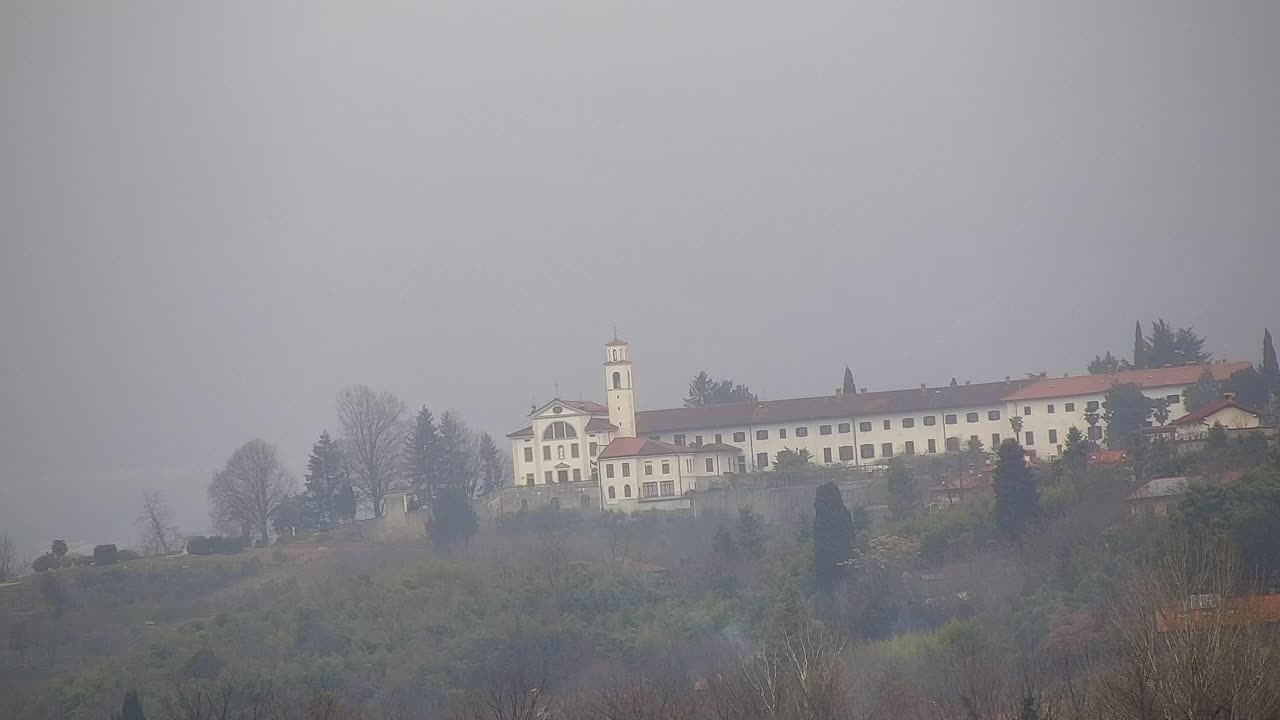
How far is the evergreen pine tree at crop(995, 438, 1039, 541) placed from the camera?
44.6 m

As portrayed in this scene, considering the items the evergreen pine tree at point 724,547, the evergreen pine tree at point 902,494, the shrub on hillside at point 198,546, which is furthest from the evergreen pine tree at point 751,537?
the shrub on hillside at point 198,546

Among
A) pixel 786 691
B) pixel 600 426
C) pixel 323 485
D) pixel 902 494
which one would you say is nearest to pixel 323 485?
pixel 323 485

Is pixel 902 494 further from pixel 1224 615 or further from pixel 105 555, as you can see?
pixel 1224 615

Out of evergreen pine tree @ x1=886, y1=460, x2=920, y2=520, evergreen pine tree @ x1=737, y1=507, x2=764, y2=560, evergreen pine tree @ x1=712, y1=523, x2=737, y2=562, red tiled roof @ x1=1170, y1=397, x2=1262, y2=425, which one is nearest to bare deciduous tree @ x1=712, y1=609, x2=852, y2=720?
evergreen pine tree @ x1=737, y1=507, x2=764, y2=560

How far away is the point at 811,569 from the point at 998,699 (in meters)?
15.3

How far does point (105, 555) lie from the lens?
5206 centimetres

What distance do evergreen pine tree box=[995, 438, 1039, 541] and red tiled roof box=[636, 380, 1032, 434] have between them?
620 inches

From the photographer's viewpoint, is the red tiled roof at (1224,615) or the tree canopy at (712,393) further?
the tree canopy at (712,393)

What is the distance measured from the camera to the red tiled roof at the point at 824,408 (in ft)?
203

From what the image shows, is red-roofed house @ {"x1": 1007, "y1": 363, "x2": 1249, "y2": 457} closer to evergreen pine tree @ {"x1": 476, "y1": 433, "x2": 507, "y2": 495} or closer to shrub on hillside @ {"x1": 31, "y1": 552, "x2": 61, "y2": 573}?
evergreen pine tree @ {"x1": 476, "y1": 433, "x2": 507, "y2": 495}

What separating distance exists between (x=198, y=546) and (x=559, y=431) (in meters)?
14.1

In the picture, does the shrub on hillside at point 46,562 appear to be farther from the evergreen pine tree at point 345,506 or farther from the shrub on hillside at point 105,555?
the evergreen pine tree at point 345,506

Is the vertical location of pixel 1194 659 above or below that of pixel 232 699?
above

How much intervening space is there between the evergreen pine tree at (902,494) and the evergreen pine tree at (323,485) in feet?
66.7
